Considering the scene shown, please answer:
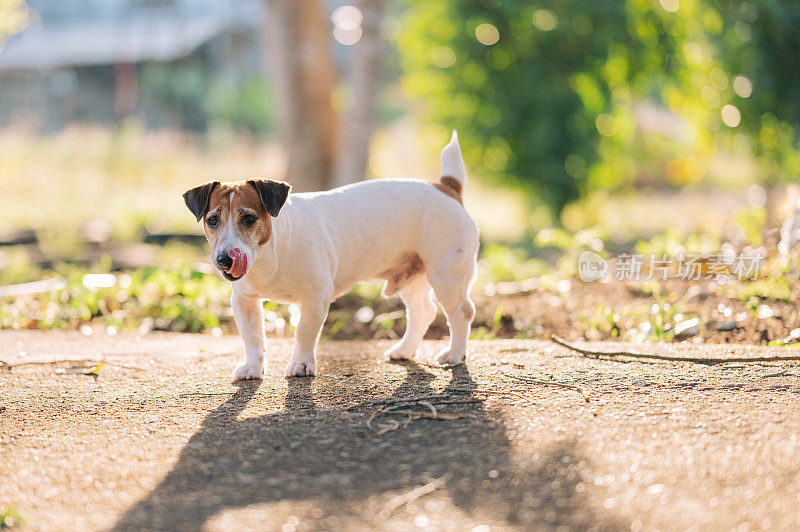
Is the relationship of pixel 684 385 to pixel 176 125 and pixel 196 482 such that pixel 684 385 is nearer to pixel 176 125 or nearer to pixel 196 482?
pixel 196 482

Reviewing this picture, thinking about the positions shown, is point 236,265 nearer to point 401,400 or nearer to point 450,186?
point 401,400

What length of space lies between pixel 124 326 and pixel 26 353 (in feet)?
3.31

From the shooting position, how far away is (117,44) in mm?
25734

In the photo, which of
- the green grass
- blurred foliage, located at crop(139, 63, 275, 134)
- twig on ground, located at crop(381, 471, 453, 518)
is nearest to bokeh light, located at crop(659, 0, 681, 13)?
twig on ground, located at crop(381, 471, 453, 518)

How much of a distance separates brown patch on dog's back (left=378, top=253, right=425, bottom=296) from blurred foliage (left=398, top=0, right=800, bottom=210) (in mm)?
5885

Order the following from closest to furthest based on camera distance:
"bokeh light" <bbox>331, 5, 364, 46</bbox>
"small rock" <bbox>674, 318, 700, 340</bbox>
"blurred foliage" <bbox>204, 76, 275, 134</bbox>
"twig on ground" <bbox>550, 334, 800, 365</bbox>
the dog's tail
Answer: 1. "twig on ground" <bbox>550, 334, 800, 365</bbox>
2. the dog's tail
3. "small rock" <bbox>674, 318, 700, 340</bbox>
4. "bokeh light" <bbox>331, 5, 364, 46</bbox>
5. "blurred foliage" <bbox>204, 76, 275, 134</bbox>

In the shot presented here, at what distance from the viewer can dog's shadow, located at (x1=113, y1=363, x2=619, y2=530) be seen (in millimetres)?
2365

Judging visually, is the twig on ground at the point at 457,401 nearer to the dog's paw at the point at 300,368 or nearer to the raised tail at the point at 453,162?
the dog's paw at the point at 300,368

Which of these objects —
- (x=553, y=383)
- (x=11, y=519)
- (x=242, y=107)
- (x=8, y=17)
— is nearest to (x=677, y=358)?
(x=553, y=383)

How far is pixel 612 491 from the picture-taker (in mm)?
2449

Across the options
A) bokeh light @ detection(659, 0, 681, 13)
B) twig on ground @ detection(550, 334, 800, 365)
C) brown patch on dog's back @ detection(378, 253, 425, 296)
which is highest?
bokeh light @ detection(659, 0, 681, 13)

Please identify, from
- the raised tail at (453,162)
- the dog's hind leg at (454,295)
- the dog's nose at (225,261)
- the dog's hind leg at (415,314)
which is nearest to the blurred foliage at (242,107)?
the raised tail at (453,162)

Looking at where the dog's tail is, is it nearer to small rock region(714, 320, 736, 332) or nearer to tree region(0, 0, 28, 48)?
small rock region(714, 320, 736, 332)

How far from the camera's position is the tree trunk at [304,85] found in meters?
9.80
